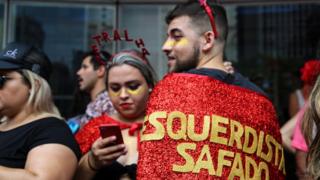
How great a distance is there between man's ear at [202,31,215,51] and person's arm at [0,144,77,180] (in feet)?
2.43

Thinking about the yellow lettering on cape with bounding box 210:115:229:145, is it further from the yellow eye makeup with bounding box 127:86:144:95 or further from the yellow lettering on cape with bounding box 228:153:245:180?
the yellow eye makeup with bounding box 127:86:144:95

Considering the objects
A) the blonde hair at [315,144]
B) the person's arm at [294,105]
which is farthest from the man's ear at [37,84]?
the person's arm at [294,105]

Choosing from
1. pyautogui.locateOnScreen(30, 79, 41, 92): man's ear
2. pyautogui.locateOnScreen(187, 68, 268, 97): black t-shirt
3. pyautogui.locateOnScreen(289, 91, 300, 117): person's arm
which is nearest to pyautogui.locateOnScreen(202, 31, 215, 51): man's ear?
pyautogui.locateOnScreen(187, 68, 268, 97): black t-shirt

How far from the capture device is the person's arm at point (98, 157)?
212 centimetres

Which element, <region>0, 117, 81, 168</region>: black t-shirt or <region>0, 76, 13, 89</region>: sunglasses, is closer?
<region>0, 117, 81, 168</region>: black t-shirt

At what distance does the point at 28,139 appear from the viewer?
6.93 ft

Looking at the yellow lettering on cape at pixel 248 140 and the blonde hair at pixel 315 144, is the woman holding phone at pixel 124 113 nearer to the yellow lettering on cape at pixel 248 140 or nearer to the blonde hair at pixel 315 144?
the yellow lettering on cape at pixel 248 140

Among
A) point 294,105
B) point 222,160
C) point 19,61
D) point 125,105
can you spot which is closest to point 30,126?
point 19,61

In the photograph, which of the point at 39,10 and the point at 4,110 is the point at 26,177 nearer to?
the point at 4,110

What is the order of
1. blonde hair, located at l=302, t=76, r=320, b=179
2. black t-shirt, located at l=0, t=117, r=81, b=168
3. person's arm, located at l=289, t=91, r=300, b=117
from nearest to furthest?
blonde hair, located at l=302, t=76, r=320, b=179 → black t-shirt, located at l=0, t=117, r=81, b=168 → person's arm, located at l=289, t=91, r=300, b=117

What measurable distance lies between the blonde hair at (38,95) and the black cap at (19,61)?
0.11ft

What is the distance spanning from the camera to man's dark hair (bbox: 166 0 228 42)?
198 cm

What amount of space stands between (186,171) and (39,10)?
12.1 ft

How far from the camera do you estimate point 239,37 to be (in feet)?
17.5
